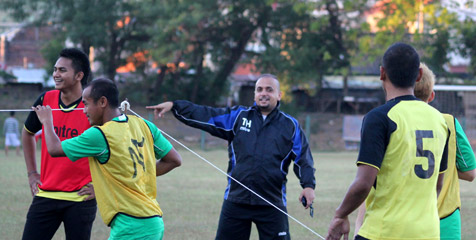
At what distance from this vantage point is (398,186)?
12.6 ft

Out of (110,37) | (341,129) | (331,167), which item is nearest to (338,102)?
(341,129)

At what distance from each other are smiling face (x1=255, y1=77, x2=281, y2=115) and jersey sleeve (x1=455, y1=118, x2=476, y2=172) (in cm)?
187

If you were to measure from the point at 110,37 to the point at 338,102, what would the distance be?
1453 cm

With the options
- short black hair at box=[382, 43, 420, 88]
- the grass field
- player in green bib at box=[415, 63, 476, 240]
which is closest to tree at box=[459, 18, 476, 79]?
the grass field

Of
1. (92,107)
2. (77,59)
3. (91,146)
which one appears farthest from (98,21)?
(91,146)

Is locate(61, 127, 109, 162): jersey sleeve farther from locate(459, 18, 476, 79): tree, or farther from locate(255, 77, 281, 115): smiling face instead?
locate(459, 18, 476, 79): tree

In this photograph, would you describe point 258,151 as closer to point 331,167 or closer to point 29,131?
point 29,131

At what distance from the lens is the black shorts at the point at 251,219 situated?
604 centimetres

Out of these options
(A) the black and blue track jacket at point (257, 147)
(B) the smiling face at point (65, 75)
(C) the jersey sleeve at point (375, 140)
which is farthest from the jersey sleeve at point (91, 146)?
(C) the jersey sleeve at point (375, 140)

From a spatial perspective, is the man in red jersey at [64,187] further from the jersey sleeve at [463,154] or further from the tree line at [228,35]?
the tree line at [228,35]

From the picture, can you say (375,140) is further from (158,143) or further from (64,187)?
(64,187)

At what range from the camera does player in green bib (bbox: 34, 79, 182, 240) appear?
4.70 m

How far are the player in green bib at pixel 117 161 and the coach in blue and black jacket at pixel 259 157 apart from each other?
1175 millimetres

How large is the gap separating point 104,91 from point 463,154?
261 cm
